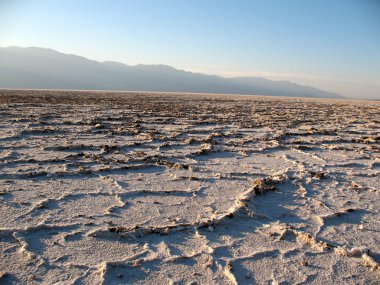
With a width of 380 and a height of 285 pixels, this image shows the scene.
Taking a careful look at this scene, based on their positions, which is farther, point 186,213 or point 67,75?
point 67,75

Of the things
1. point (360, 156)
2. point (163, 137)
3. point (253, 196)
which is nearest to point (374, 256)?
point (253, 196)

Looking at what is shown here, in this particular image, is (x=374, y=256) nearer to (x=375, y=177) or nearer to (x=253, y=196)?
(x=253, y=196)

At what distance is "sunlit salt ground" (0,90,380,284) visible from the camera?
67.6 inches

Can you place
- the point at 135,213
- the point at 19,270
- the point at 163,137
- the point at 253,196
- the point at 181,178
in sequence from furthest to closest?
the point at 163,137 → the point at 181,178 → the point at 253,196 → the point at 135,213 → the point at 19,270

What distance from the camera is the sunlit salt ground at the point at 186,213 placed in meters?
1.72

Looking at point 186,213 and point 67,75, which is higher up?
point 67,75

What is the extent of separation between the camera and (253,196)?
2.73 m

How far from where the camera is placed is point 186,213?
2387mm

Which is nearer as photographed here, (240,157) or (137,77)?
(240,157)

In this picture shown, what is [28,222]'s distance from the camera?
2146mm

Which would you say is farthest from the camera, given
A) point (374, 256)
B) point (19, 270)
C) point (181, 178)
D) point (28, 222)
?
point (181, 178)

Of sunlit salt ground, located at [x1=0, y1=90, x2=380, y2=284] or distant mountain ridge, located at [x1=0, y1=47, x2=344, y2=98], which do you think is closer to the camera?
sunlit salt ground, located at [x1=0, y1=90, x2=380, y2=284]

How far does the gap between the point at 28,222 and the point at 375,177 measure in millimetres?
3010

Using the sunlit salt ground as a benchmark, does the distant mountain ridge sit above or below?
above
